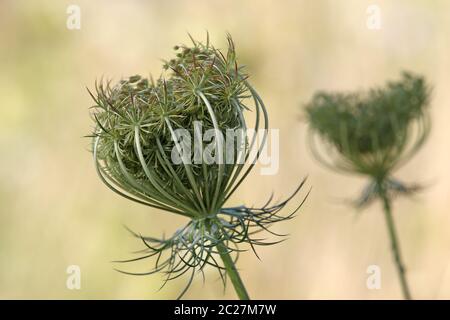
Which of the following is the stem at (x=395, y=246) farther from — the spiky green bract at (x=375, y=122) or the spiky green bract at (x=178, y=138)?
the spiky green bract at (x=178, y=138)

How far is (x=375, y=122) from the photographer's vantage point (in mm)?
3895

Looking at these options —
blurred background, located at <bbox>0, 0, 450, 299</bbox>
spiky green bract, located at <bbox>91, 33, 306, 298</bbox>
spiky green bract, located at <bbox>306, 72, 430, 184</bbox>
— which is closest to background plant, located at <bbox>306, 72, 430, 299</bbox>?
spiky green bract, located at <bbox>306, 72, 430, 184</bbox>

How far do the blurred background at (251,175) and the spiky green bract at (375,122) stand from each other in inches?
151

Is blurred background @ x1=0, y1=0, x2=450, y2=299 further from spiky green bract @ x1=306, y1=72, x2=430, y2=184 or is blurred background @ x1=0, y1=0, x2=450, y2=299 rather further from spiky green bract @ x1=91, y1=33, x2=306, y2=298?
spiky green bract @ x1=91, y1=33, x2=306, y2=298

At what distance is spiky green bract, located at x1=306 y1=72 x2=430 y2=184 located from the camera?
3863 millimetres

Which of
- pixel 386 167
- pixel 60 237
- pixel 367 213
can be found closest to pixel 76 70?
pixel 60 237

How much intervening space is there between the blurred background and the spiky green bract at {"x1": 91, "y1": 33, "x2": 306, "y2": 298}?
17.8 ft

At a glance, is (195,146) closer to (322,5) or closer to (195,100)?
(195,100)

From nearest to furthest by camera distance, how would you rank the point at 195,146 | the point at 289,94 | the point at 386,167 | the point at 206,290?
the point at 195,146 → the point at 386,167 → the point at 206,290 → the point at 289,94

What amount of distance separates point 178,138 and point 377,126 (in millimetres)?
1961

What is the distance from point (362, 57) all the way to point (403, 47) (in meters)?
0.62

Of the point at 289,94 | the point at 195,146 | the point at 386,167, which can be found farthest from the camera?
the point at 289,94

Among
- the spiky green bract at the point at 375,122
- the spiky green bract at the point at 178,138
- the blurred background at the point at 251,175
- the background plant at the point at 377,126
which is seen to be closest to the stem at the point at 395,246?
the background plant at the point at 377,126

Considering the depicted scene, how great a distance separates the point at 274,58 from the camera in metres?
8.28
